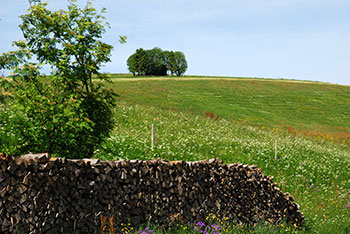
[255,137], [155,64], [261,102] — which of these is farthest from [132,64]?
[255,137]

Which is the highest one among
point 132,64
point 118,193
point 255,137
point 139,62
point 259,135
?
point 118,193

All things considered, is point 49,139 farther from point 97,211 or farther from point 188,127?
point 188,127

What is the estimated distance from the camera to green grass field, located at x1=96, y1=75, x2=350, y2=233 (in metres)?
16.7

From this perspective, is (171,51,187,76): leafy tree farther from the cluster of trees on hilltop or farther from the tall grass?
the tall grass

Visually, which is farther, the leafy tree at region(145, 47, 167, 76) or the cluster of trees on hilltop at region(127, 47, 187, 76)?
the leafy tree at region(145, 47, 167, 76)

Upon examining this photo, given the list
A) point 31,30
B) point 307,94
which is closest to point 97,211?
point 31,30

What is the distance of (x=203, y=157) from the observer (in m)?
18.9

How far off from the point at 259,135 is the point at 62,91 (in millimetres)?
22666

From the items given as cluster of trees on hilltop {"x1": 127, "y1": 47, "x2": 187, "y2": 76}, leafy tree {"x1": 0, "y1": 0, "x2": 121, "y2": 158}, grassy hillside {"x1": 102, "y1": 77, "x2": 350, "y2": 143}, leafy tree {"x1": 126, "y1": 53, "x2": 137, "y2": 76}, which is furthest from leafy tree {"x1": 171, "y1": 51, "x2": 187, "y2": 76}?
leafy tree {"x1": 0, "y1": 0, "x2": 121, "y2": 158}

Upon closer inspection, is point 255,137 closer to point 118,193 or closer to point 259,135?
point 259,135

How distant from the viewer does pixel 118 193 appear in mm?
7781

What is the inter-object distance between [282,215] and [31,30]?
10.2m

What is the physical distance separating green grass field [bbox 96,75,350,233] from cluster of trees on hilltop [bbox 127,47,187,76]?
42.2 m

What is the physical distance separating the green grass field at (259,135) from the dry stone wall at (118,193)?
160 centimetres
